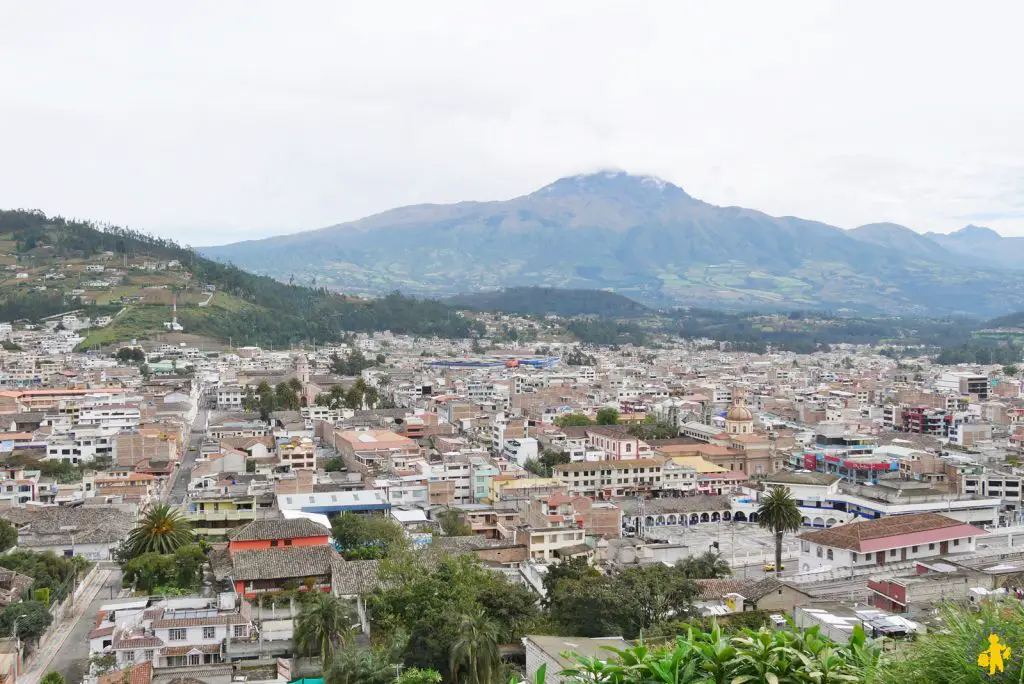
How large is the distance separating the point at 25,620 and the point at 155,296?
194ft

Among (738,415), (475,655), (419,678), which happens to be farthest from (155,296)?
(419,678)

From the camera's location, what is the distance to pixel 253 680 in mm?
12148

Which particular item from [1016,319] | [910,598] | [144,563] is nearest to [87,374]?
[144,563]

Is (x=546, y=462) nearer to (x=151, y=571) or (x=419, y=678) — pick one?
(x=151, y=571)

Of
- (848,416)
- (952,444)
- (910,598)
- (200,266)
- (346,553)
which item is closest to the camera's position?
(910,598)

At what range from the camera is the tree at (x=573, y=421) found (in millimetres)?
37531

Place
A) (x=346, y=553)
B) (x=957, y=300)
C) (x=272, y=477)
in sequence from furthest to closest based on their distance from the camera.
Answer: (x=957, y=300)
(x=272, y=477)
(x=346, y=553)

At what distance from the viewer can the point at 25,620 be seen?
46.4ft

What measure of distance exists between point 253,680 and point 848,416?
34.1 meters

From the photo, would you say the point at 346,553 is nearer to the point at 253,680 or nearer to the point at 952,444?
the point at 253,680

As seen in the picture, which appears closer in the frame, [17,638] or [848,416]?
[17,638]

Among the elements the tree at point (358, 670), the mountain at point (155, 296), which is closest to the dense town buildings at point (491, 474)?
the tree at point (358, 670)

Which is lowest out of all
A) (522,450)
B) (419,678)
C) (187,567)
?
(522,450)

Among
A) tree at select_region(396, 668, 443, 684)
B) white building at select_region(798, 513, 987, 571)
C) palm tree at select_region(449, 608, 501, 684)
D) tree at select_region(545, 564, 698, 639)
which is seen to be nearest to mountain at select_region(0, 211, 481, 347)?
white building at select_region(798, 513, 987, 571)
